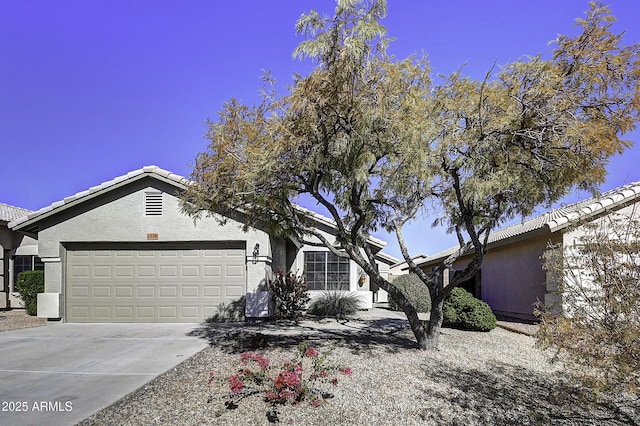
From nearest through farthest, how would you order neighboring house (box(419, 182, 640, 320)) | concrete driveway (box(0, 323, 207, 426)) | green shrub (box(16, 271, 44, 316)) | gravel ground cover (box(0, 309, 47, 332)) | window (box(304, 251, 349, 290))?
concrete driveway (box(0, 323, 207, 426)) < neighboring house (box(419, 182, 640, 320)) < gravel ground cover (box(0, 309, 47, 332)) < green shrub (box(16, 271, 44, 316)) < window (box(304, 251, 349, 290))

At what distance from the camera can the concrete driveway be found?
5719 millimetres

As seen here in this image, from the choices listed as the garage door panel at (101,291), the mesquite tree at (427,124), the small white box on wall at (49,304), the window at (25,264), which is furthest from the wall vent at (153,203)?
the window at (25,264)

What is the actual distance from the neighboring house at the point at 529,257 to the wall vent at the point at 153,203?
11403mm

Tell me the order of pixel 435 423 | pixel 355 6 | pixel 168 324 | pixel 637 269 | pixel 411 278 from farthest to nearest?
pixel 411 278, pixel 168 324, pixel 355 6, pixel 435 423, pixel 637 269

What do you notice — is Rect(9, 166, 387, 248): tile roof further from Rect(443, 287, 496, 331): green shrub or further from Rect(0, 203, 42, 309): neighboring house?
Rect(0, 203, 42, 309): neighboring house

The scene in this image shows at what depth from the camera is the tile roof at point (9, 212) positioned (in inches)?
747

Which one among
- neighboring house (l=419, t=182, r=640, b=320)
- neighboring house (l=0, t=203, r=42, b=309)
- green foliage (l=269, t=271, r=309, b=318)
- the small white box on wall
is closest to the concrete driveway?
the small white box on wall

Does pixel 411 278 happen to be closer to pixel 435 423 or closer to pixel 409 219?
pixel 409 219

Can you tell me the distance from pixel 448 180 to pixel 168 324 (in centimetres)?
949

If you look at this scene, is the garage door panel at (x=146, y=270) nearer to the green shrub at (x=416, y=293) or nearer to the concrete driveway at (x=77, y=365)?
the concrete driveway at (x=77, y=365)

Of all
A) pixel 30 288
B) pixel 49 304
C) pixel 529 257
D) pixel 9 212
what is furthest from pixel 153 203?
pixel 529 257

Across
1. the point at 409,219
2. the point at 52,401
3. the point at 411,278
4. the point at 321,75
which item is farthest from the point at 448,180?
the point at 411,278

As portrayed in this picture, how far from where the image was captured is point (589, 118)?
7.96m

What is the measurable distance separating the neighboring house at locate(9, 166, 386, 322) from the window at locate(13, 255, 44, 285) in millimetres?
6222
